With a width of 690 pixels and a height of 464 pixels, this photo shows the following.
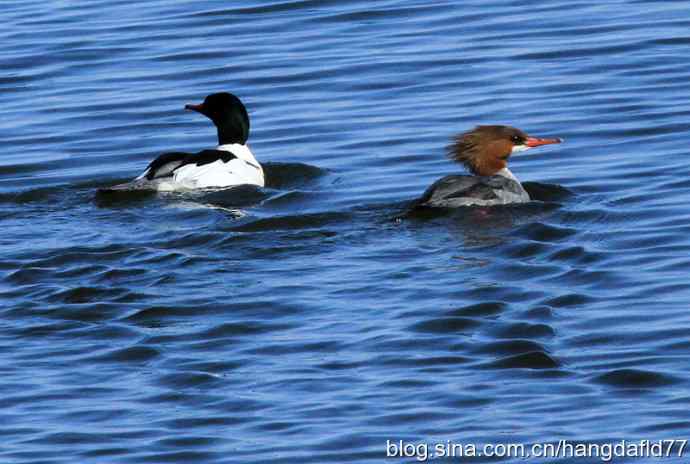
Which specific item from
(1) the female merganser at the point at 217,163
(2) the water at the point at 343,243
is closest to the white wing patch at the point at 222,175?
(1) the female merganser at the point at 217,163

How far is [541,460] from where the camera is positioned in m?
7.14

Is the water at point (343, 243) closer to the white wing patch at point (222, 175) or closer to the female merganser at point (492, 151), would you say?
the white wing patch at point (222, 175)

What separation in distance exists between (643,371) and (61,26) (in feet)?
42.1

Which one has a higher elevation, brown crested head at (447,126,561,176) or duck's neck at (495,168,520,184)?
brown crested head at (447,126,561,176)

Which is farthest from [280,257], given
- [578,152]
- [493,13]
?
[493,13]

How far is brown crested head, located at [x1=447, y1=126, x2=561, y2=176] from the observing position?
12719 mm

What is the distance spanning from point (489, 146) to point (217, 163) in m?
2.19

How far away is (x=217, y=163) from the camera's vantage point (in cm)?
1323

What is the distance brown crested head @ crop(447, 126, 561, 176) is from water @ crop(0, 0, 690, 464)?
350mm

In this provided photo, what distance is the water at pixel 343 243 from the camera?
7.77m

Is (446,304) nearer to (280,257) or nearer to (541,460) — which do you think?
(280,257)

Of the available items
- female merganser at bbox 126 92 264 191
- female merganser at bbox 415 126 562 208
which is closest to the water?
female merganser at bbox 126 92 264 191

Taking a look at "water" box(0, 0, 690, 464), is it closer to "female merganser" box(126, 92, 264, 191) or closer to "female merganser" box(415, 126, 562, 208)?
"female merganser" box(126, 92, 264, 191)

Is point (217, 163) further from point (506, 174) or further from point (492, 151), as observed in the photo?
point (506, 174)
